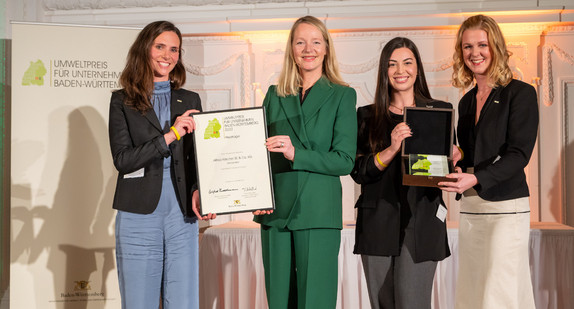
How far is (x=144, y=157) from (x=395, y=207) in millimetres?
1104

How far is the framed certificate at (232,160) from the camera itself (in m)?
2.07

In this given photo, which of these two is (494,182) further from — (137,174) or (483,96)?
(137,174)

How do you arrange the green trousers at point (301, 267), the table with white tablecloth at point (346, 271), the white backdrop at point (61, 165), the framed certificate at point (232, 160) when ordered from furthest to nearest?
the white backdrop at point (61, 165) → the table with white tablecloth at point (346, 271) → the framed certificate at point (232, 160) → the green trousers at point (301, 267)

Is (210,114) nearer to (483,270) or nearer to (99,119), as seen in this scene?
(483,270)

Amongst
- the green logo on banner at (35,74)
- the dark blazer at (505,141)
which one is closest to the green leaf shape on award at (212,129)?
the dark blazer at (505,141)

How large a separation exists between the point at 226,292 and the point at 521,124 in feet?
7.30

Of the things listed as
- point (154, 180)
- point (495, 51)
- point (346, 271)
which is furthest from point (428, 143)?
point (346, 271)

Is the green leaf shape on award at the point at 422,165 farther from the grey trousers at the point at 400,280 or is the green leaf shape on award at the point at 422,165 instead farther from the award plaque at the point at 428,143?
the grey trousers at the point at 400,280

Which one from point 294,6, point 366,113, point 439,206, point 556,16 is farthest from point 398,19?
point 439,206

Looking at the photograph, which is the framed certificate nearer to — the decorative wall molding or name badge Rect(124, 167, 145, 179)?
name badge Rect(124, 167, 145, 179)

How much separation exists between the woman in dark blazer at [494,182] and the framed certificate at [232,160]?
782 mm

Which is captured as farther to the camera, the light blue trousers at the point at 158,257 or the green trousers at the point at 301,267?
the light blue trousers at the point at 158,257

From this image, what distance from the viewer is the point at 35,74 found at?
3.64 metres

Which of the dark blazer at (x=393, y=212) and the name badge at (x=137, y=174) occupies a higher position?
the name badge at (x=137, y=174)
